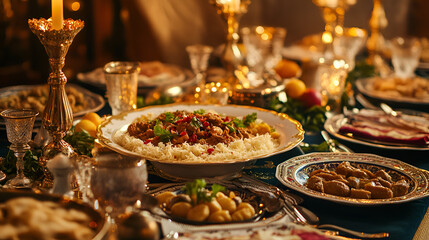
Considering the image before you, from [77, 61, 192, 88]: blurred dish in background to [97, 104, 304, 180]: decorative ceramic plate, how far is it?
0.82 m

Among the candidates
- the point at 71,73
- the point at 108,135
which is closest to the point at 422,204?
the point at 108,135

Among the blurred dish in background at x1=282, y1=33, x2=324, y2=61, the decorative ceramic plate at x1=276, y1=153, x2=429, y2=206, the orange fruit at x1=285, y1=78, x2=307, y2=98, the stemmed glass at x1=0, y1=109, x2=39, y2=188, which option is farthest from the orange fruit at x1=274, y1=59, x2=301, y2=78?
the stemmed glass at x1=0, y1=109, x2=39, y2=188

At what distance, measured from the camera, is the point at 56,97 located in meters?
1.52

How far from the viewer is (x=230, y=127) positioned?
1746 millimetres

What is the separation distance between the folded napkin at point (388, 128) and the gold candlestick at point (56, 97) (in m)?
1.16

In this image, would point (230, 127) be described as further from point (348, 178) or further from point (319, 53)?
point (319, 53)

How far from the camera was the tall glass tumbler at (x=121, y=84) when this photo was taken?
6.82 ft

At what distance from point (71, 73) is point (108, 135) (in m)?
3.73

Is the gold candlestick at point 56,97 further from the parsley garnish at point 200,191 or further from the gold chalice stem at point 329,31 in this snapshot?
the gold chalice stem at point 329,31

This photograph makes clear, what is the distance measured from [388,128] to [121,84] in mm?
1134

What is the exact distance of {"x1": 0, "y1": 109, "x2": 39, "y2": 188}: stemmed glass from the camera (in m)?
1.46

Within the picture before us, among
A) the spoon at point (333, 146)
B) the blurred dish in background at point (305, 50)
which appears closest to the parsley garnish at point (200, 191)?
the spoon at point (333, 146)

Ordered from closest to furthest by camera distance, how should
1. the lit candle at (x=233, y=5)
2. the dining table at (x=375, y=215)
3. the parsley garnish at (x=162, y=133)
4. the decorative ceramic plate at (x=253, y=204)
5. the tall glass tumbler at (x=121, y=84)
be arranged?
the decorative ceramic plate at (x=253, y=204) → the dining table at (x=375, y=215) → the parsley garnish at (x=162, y=133) → the tall glass tumbler at (x=121, y=84) → the lit candle at (x=233, y=5)

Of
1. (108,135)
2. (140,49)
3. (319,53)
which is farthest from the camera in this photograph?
(140,49)
